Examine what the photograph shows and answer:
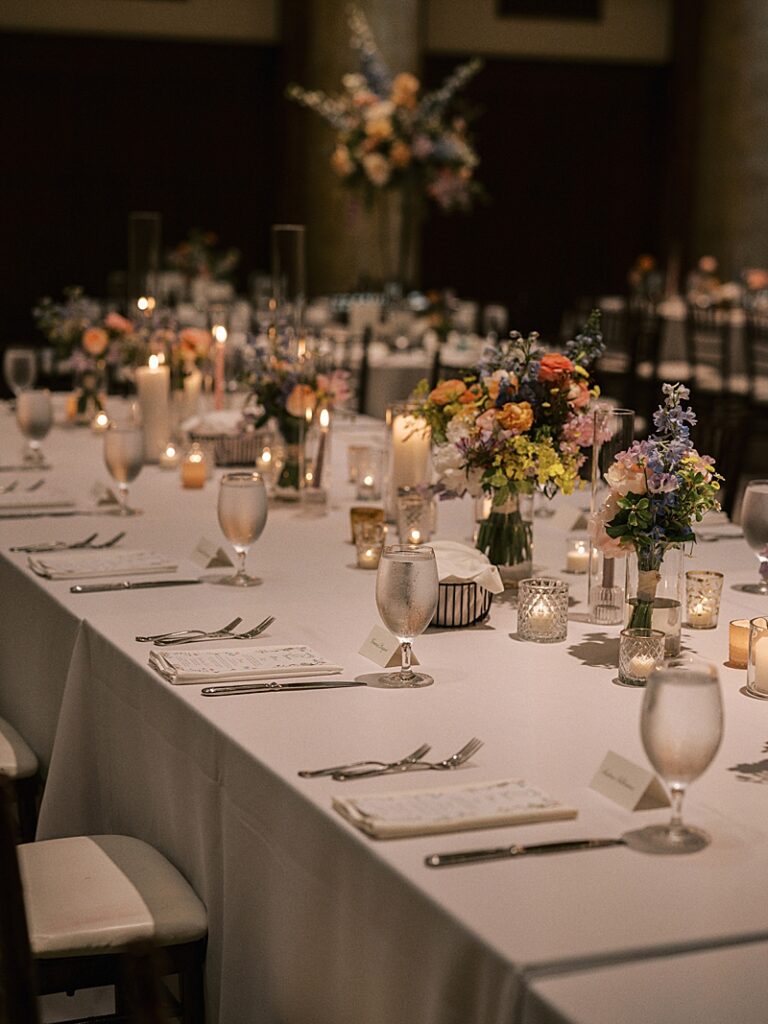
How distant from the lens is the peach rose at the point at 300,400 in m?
3.72

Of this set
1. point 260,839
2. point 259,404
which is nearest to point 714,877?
point 260,839

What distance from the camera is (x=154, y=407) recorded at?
4.24 meters

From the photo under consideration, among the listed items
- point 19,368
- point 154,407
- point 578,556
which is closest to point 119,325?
point 19,368

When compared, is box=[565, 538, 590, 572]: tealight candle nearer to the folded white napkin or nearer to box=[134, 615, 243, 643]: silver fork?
the folded white napkin

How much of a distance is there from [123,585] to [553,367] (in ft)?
2.81

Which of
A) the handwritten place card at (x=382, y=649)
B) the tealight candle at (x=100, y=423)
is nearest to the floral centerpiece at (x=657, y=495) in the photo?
the handwritten place card at (x=382, y=649)

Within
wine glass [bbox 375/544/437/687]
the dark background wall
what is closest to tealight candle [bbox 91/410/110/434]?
wine glass [bbox 375/544/437/687]

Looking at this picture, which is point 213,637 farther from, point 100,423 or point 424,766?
point 100,423

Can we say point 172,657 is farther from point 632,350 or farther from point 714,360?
point 714,360

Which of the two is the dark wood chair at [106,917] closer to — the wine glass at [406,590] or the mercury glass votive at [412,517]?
the wine glass at [406,590]

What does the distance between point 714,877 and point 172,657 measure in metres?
0.97

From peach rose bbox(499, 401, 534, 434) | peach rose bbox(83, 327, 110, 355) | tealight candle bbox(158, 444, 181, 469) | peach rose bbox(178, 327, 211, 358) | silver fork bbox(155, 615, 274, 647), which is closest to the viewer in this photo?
silver fork bbox(155, 615, 274, 647)

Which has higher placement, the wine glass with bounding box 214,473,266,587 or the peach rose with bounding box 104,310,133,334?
the peach rose with bounding box 104,310,133,334

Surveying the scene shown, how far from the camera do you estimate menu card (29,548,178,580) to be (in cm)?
287
